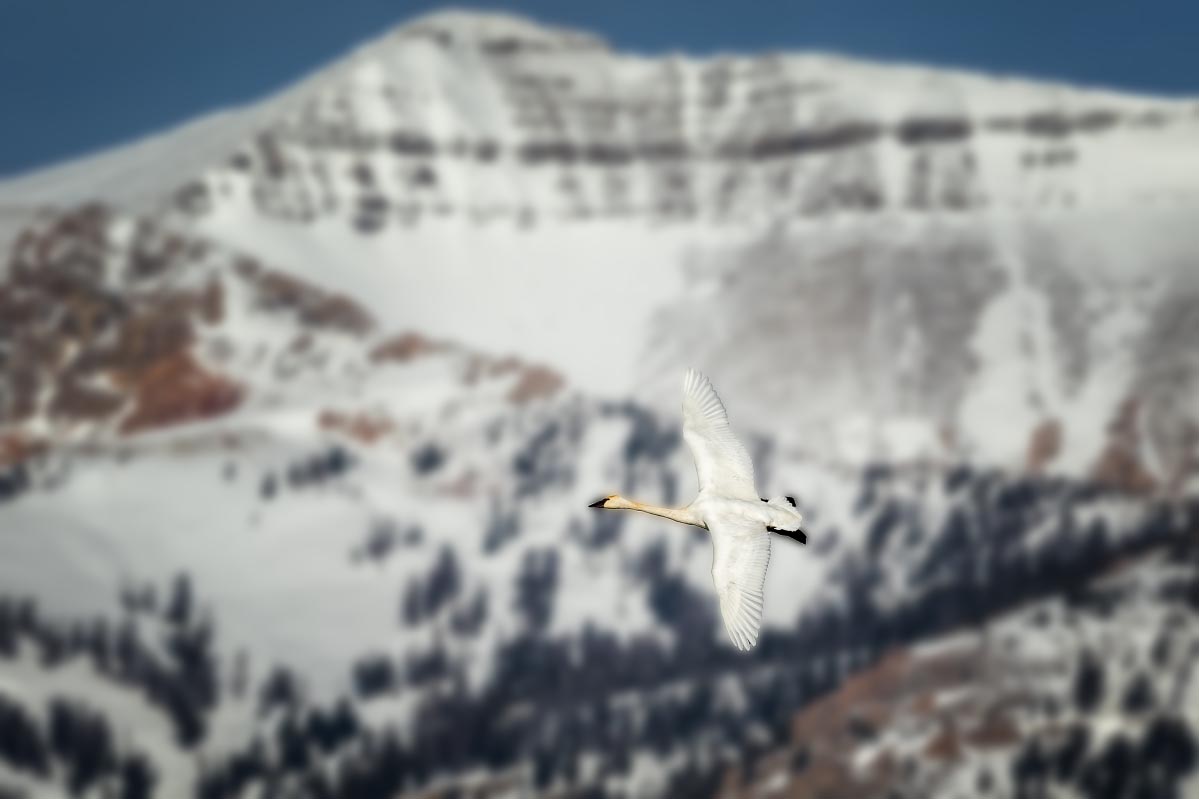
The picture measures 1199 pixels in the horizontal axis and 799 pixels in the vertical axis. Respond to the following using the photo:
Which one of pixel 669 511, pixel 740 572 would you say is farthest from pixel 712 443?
pixel 740 572

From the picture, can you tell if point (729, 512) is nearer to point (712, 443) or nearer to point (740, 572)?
point (740, 572)

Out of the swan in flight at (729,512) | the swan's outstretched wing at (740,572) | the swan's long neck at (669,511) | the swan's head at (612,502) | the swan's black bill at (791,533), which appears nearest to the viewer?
the swan's outstretched wing at (740,572)

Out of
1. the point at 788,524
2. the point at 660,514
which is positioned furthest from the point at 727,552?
the point at 660,514

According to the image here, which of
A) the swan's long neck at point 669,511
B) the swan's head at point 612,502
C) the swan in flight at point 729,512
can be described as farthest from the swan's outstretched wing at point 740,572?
the swan's head at point 612,502

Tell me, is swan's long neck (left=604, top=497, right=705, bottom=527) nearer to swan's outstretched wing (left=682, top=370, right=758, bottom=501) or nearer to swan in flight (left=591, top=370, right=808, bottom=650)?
swan in flight (left=591, top=370, right=808, bottom=650)

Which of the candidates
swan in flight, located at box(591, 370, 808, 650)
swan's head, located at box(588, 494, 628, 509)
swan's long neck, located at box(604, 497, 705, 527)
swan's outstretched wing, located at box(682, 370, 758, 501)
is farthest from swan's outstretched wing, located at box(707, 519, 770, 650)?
swan's head, located at box(588, 494, 628, 509)

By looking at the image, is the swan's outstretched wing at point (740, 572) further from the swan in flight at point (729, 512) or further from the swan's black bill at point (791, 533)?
the swan's black bill at point (791, 533)

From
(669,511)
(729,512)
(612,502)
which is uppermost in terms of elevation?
(612,502)
